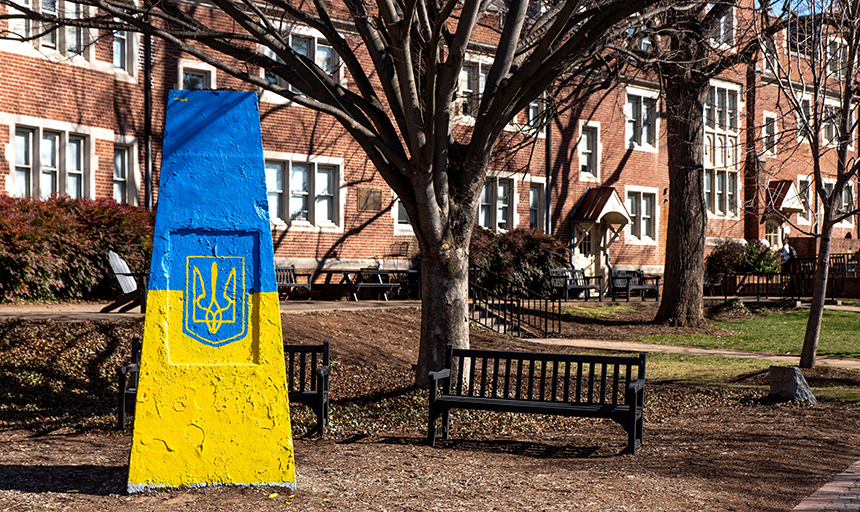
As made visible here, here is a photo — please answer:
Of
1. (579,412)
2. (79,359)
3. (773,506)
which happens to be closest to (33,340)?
(79,359)

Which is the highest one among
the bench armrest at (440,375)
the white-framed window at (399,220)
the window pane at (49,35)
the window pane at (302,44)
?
the window pane at (302,44)

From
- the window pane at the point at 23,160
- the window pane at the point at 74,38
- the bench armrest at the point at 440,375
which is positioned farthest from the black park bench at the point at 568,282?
the bench armrest at the point at 440,375

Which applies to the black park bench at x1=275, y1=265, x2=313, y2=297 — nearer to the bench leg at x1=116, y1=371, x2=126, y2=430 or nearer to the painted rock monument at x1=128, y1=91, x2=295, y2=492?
the bench leg at x1=116, y1=371, x2=126, y2=430

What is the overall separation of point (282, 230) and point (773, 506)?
54.2 ft

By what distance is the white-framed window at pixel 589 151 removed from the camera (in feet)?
87.2

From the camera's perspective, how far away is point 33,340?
9867 mm

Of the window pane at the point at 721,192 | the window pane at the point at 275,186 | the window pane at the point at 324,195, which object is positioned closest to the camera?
the window pane at the point at 275,186

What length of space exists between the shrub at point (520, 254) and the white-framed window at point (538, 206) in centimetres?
105

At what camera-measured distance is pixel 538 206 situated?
2566 cm

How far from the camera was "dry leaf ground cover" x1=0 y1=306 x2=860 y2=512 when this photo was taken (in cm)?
523

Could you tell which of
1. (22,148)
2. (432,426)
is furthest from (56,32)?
(432,426)

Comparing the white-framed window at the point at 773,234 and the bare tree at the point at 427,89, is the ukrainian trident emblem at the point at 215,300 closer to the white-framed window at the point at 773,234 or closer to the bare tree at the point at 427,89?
the bare tree at the point at 427,89

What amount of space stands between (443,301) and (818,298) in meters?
5.44

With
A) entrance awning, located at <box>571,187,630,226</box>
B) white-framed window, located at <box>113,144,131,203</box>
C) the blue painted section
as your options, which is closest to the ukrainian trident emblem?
the blue painted section
